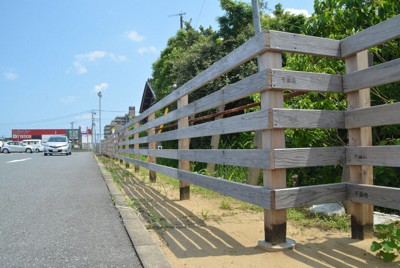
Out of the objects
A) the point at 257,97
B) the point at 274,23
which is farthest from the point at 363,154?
the point at 274,23

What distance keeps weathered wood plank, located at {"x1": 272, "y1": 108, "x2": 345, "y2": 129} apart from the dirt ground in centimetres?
92

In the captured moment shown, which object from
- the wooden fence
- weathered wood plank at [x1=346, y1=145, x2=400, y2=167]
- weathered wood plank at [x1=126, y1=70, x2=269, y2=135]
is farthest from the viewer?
weathered wood plank at [x1=126, y1=70, x2=269, y2=135]

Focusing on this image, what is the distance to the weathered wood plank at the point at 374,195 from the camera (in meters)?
2.36

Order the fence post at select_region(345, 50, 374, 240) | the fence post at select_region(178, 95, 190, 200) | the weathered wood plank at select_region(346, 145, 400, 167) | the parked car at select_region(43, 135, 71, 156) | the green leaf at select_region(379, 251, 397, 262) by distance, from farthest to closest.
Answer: the parked car at select_region(43, 135, 71, 156), the fence post at select_region(178, 95, 190, 200), the fence post at select_region(345, 50, 374, 240), the weathered wood plank at select_region(346, 145, 400, 167), the green leaf at select_region(379, 251, 397, 262)

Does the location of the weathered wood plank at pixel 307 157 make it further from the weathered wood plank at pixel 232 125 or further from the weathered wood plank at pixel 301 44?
the weathered wood plank at pixel 301 44

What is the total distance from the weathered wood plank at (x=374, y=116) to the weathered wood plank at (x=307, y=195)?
1.67 feet

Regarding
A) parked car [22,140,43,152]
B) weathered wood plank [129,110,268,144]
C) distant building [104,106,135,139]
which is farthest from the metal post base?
parked car [22,140,43,152]

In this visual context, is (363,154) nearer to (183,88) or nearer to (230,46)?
(183,88)

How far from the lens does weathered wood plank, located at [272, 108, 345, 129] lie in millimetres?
2469

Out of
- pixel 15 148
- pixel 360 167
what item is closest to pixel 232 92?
pixel 360 167

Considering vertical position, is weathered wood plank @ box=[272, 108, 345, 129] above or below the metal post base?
above

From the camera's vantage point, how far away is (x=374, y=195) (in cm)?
253

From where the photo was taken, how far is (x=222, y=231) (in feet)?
10.6

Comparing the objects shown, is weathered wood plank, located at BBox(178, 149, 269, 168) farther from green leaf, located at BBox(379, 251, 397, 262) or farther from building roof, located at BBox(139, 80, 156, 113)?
building roof, located at BBox(139, 80, 156, 113)
